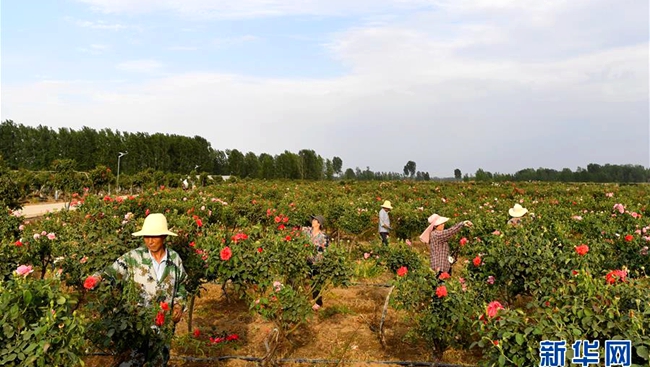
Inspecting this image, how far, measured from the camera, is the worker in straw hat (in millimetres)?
4047

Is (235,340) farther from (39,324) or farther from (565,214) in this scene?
(565,214)

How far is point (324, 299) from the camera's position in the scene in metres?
8.94

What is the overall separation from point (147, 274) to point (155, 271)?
0.08m

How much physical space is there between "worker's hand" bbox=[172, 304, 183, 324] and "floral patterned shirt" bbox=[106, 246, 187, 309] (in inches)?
1.8

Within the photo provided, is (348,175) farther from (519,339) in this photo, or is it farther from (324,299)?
(519,339)

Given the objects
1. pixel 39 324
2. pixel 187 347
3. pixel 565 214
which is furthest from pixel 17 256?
pixel 565 214

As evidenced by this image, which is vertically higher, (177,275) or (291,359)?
(177,275)

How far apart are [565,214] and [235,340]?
34.5 ft

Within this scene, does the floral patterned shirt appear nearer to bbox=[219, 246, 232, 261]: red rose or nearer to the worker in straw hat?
the worker in straw hat

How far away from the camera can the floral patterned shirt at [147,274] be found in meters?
4.07

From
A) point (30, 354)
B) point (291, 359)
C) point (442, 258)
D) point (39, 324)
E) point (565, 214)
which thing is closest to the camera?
point (30, 354)

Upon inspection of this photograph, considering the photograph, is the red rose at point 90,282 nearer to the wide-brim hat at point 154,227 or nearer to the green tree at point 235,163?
the wide-brim hat at point 154,227

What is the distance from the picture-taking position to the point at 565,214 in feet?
40.1

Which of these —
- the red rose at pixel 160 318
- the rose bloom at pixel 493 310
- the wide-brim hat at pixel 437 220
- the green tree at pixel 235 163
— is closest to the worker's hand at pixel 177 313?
the red rose at pixel 160 318
